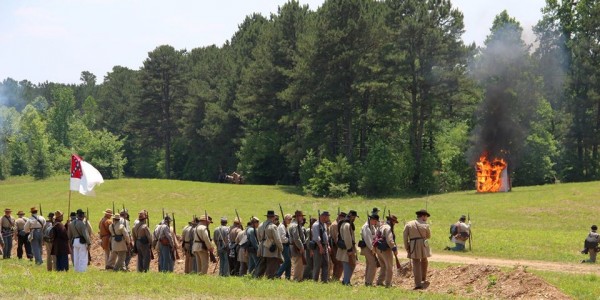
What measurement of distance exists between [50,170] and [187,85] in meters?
21.4

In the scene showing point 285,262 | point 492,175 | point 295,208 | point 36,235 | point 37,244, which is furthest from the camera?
point 492,175

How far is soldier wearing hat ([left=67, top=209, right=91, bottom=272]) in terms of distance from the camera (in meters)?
24.0

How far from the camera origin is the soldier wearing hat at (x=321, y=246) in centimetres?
2188

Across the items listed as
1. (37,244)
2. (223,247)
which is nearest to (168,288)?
(223,247)

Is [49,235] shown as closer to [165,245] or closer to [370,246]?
[165,245]

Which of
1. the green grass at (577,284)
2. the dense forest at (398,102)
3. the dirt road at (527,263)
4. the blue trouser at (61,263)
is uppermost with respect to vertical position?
the dense forest at (398,102)

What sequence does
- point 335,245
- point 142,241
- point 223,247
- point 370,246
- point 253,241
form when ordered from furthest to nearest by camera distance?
point 142,241 < point 223,247 < point 253,241 < point 335,245 < point 370,246

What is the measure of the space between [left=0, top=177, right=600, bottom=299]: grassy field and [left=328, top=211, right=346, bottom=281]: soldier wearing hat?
1.73 meters

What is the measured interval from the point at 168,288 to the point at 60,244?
22.5 feet

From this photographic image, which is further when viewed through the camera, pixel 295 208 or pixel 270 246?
pixel 295 208

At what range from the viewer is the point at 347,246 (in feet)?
69.7

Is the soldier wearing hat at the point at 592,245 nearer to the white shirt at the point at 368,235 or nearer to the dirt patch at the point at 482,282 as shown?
the dirt patch at the point at 482,282

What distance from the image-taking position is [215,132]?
90000 millimetres

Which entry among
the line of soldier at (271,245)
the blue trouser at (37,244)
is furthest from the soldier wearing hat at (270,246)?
the blue trouser at (37,244)
